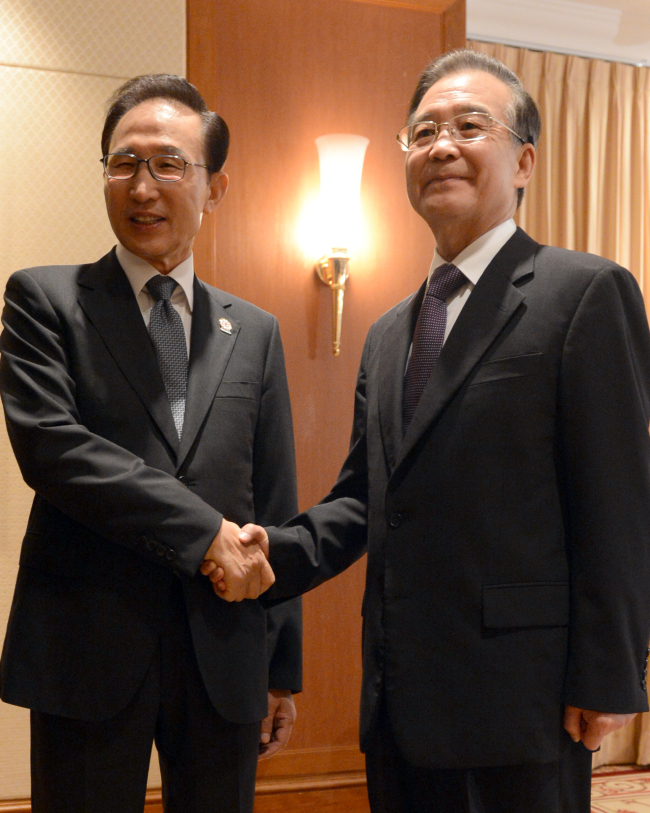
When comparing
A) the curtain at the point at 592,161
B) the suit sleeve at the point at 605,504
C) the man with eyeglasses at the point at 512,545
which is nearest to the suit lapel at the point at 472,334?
the man with eyeglasses at the point at 512,545

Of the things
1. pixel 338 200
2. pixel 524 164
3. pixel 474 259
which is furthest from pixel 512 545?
pixel 338 200

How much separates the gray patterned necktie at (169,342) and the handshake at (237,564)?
0.22 metres

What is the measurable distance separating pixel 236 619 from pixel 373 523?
1.02 feet

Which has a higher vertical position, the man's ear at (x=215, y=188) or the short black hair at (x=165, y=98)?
the short black hair at (x=165, y=98)

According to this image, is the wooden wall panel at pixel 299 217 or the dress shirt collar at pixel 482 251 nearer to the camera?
the dress shirt collar at pixel 482 251

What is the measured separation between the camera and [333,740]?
9.32ft

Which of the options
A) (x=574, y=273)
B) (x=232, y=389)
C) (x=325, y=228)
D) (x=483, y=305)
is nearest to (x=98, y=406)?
(x=232, y=389)

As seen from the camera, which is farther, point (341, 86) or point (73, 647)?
point (341, 86)

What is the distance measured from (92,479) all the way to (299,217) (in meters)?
1.77

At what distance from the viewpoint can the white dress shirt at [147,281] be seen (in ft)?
5.30

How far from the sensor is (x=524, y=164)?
1.62 meters

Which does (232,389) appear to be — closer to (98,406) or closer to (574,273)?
(98,406)

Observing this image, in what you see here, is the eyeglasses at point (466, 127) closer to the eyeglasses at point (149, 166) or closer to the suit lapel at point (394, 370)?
the suit lapel at point (394, 370)

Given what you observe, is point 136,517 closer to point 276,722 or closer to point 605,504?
point 276,722
